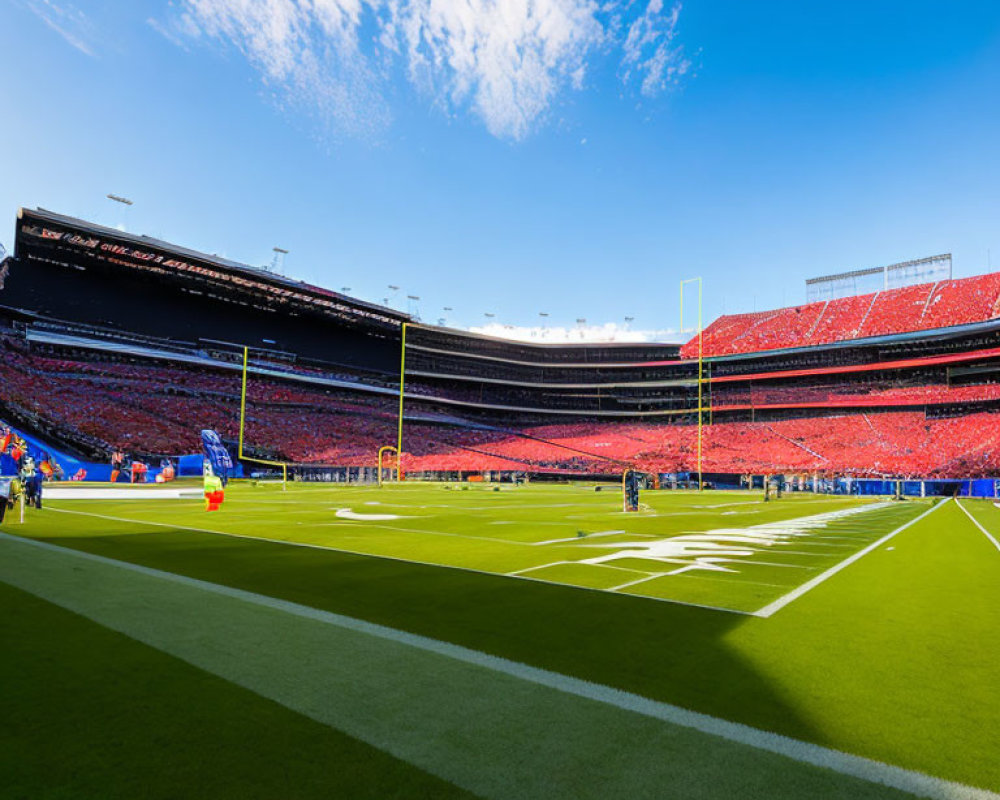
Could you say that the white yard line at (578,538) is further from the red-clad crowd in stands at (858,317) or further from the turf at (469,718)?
the red-clad crowd in stands at (858,317)

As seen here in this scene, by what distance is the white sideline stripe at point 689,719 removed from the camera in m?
2.44

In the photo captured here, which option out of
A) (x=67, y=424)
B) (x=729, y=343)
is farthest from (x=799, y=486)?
(x=67, y=424)

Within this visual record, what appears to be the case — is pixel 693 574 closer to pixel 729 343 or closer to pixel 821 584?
pixel 821 584

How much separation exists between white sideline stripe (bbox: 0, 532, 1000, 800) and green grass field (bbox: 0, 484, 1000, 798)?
14 mm

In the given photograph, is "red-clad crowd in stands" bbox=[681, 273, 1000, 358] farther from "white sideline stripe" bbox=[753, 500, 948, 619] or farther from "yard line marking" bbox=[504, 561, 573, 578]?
"yard line marking" bbox=[504, 561, 573, 578]

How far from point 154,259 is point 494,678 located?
180 feet

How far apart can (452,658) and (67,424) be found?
44.3 meters

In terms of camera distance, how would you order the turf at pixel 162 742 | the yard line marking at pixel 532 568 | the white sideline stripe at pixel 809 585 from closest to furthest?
the turf at pixel 162 742
the white sideline stripe at pixel 809 585
the yard line marking at pixel 532 568

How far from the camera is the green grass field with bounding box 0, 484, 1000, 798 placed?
2.50 metres

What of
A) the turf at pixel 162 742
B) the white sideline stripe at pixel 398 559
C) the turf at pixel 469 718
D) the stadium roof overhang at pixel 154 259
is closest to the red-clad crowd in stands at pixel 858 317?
the stadium roof overhang at pixel 154 259

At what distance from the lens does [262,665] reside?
3.85 m

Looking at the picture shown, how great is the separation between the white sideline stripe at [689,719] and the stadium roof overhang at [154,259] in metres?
49.5

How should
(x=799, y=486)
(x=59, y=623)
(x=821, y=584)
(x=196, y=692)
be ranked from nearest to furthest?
1. (x=196, y=692)
2. (x=59, y=623)
3. (x=821, y=584)
4. (x=799, y=486)

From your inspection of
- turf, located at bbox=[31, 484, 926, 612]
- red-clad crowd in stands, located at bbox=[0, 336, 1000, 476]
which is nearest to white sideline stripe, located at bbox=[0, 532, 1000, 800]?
turf, located at bbox=[31, 484, 926, 612]
